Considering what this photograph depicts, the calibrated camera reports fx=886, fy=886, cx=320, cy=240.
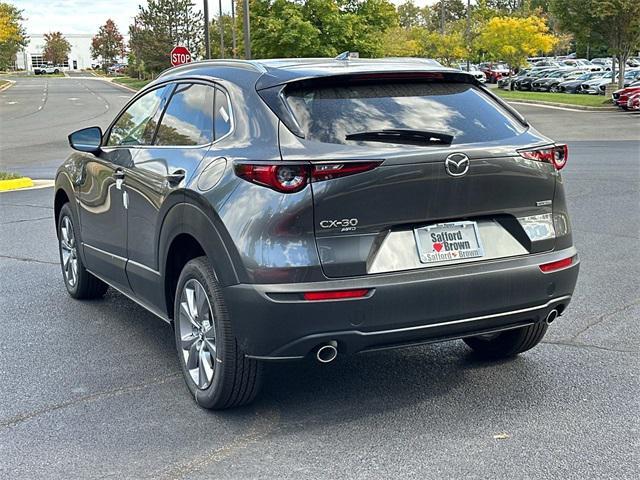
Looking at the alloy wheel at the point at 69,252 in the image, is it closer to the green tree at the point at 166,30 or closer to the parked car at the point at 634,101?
the parked car at the point at 634,101

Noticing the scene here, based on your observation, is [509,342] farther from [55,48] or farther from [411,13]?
[55,48]

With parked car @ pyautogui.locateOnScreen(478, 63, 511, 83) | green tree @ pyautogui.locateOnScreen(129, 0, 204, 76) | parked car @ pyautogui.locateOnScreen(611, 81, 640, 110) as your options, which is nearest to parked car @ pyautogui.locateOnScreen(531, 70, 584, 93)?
parked car @ pyautogui.locateOnScreen(478, 63, 511, 83)

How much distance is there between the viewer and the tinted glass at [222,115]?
4629 millimetres

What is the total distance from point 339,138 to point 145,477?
1.77 metres

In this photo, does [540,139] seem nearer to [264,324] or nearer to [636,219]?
[264,324]

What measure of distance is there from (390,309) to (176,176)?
1446mm

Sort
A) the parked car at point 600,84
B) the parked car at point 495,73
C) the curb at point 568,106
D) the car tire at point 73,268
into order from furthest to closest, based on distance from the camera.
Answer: the parked car at point 495,73 → the parked car at point 600,84 → the curb at point 568,106 → the car tire at point 73,268

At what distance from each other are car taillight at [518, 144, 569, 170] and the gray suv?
0.04 ft

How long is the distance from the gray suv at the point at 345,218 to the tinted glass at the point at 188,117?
0.02 metres

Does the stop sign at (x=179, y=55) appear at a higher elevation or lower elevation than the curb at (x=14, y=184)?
higher

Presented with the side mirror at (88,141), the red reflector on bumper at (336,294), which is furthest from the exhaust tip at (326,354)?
the side mirror at (88,141)

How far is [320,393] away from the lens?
4887 mm

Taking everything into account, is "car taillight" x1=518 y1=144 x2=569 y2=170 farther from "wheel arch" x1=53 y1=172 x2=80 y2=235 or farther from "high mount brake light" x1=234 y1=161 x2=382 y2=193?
"wheel arch" x1=53 y1=172 x2=80 y2=235

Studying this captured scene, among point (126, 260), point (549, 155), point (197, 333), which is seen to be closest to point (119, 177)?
point (126, 260)
